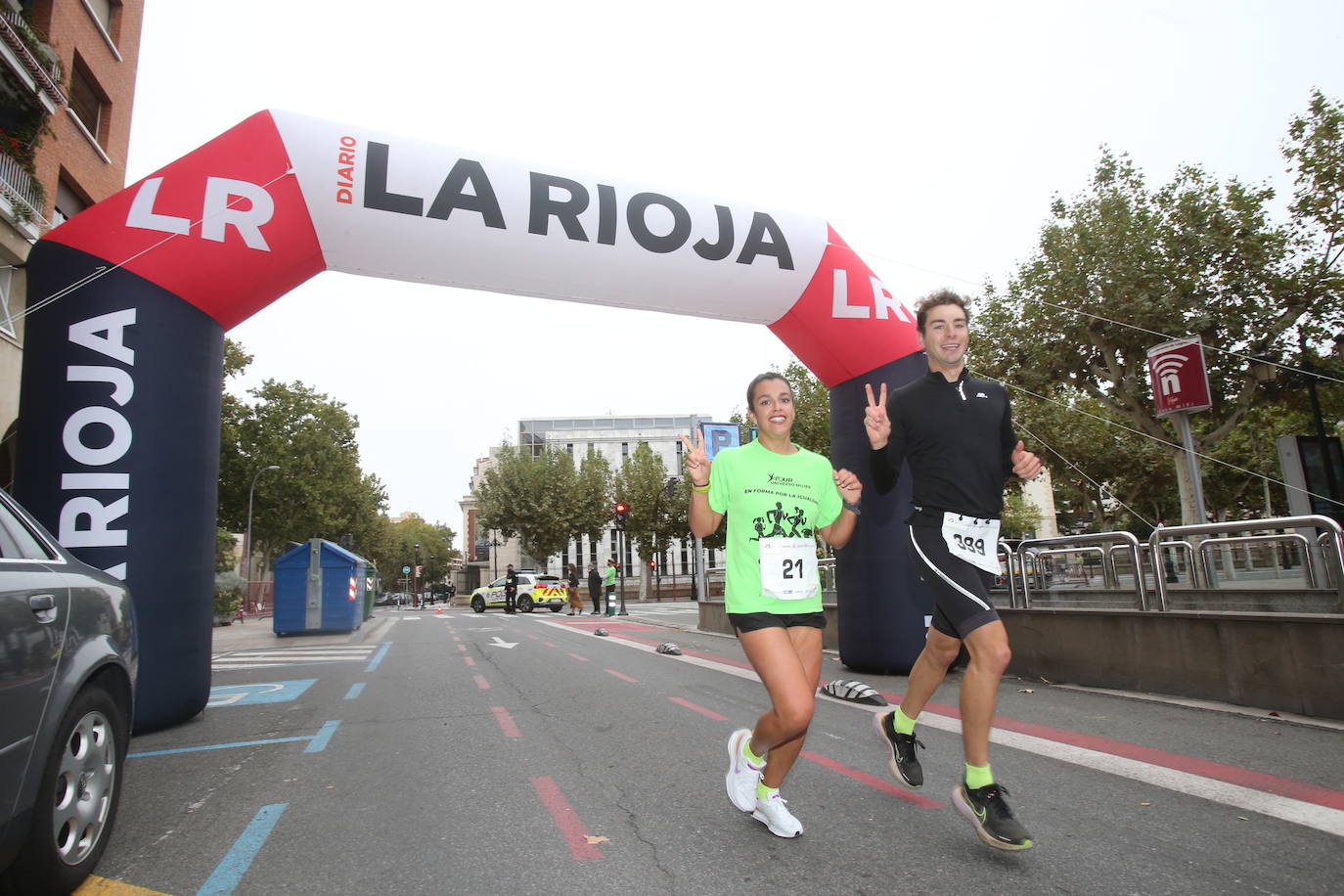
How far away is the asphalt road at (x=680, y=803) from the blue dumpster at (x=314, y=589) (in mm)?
11785

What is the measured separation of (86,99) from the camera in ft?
56.0

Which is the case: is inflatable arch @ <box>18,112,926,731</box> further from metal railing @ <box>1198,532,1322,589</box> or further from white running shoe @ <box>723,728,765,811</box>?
white running shoe @ <box>723,728,765,811</box>

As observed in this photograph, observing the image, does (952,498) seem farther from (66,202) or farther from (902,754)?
(66,202)

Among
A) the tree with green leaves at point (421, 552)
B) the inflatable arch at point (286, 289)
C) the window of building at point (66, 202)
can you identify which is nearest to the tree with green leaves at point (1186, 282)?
the inflatable arch at point (286, 289)

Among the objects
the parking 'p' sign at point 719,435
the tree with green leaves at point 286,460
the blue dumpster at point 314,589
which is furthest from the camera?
the tree with green leaves at point 286,460

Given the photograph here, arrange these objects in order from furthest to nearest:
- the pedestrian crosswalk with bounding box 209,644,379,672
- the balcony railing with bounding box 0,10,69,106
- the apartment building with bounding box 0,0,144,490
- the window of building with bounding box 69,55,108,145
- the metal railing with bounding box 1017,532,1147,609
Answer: the window of building with bounding box 69,55,108,145 < the apartment building with bounding box 0,0,144,490 < the balcony railing with bounding box 0,10,69,106 < the pedestrian crosswalk with bounding box 209,644,379,672 < the metal railing with bounding box 1017,532,1147,609

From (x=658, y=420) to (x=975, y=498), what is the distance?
307 ft

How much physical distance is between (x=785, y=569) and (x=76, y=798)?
2.71 meters

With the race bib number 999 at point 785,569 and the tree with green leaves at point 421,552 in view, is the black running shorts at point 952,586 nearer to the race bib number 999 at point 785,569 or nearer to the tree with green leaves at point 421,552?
the race bib number 999 at point 785,569

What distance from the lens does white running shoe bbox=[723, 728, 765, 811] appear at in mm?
3312

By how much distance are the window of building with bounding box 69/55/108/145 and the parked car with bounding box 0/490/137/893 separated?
17.9 m

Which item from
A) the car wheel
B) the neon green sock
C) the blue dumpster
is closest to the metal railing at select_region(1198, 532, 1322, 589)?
the neon green sock

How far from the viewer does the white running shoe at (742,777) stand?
10.9 feet

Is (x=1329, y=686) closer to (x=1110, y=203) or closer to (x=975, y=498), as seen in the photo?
(x=975, y=498)
